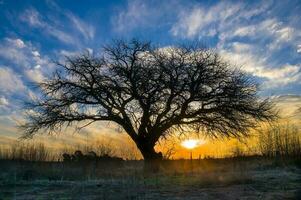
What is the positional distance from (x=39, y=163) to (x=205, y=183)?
10635mm

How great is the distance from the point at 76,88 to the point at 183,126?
6.87 meters

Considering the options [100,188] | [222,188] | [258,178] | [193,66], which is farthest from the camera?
[193,66]

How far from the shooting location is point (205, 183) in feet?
35.6

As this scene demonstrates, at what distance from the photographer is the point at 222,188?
9.85 m

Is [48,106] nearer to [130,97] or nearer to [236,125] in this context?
[130,97]

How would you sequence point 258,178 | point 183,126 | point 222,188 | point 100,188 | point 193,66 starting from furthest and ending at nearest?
point 183,126, point 193,66, point 258,178, point 100,188, point 222,188

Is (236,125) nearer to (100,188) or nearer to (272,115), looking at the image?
(272,115)

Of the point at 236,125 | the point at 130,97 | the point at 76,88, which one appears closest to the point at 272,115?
the point at 236,125

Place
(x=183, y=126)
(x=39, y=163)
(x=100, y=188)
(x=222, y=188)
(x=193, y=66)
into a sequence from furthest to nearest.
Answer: (x=183, y=126), (x=193, y=66), (x=39, y=163), (x=100, y=188), (x=222, y=188)

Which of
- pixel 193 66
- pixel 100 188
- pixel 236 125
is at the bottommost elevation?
pixel 100 188

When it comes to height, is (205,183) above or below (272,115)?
below

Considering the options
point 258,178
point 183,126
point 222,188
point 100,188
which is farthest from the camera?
point 183,126

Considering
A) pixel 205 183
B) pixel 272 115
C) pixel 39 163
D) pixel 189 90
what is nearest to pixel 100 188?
pixel 205 183

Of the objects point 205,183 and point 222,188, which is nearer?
point 222,188
